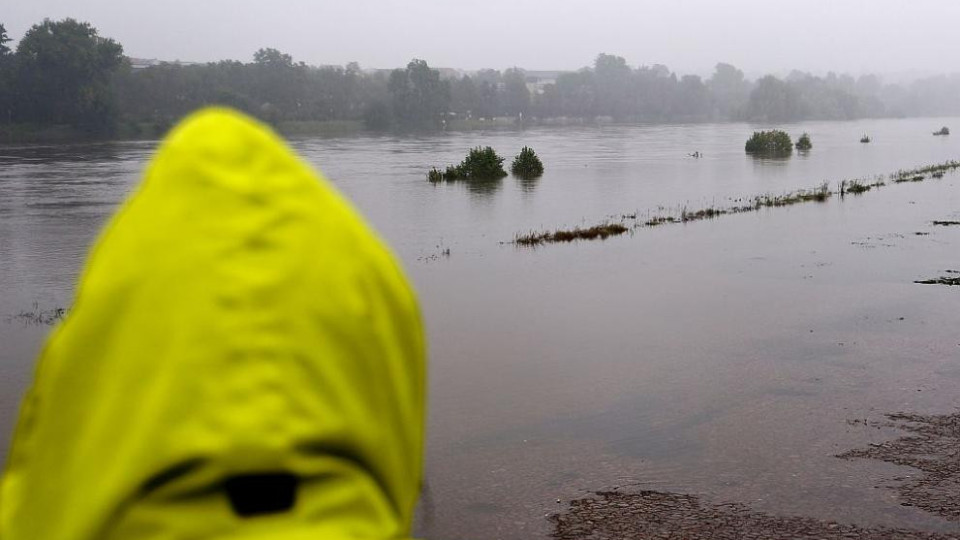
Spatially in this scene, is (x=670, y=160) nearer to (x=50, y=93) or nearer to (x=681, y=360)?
(x=681, y=360)

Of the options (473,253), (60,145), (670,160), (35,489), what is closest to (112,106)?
(60,145)

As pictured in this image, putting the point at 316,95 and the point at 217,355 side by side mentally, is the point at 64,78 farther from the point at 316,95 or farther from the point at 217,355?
the point at 217,355

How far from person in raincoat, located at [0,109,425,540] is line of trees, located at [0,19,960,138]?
84.1 m

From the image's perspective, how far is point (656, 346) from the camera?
440 inches

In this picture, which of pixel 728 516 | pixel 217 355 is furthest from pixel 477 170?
pixel 217 355

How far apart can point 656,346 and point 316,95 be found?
102932 millimetres

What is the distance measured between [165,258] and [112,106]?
282 feet

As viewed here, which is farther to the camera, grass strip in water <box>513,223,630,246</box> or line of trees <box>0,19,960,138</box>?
line of trees <box>0,19,960,138</box>

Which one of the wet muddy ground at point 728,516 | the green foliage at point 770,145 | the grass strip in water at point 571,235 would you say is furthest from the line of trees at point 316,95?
the wet muddy ground at point 728,516

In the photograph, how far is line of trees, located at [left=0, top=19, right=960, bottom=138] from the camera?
80.2m

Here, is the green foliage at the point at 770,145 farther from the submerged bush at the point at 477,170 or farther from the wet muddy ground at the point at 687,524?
the wet muddy ground at the point at 687,524

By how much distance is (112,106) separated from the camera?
267ft

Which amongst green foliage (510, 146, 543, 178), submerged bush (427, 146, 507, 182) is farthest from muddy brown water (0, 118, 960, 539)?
green foliage (510, 146, 543, 178)

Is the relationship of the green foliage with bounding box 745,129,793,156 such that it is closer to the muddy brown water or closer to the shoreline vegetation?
the shoreline vegetation
